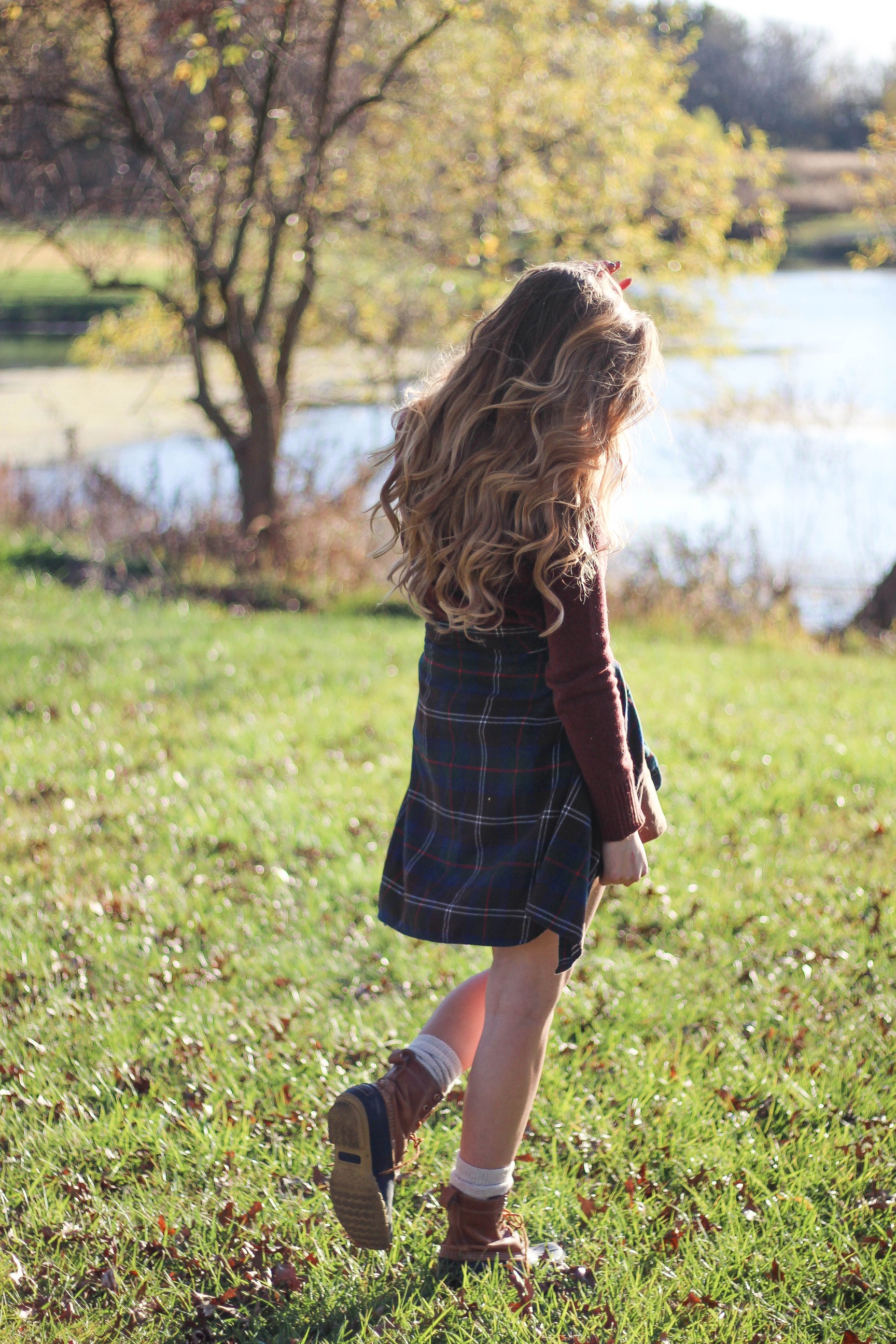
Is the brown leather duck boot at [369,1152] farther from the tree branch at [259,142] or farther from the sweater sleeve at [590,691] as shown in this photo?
the tree branch at [259,142]

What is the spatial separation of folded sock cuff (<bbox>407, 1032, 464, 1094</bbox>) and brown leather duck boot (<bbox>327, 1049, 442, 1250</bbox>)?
0.06 metres

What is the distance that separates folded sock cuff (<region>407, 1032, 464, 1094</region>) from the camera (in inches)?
82.7

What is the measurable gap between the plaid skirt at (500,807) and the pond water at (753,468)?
240 inches

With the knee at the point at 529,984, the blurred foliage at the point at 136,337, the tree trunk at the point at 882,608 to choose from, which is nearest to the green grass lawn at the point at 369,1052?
the knee at the point at 529,984

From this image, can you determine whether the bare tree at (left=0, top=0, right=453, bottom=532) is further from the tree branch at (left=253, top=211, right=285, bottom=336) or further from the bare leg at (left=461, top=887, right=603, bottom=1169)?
the bare leg at (left=461, top=887, right=603, bottom=1169)

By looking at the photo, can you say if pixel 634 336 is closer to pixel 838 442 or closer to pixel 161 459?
pixel 838 442

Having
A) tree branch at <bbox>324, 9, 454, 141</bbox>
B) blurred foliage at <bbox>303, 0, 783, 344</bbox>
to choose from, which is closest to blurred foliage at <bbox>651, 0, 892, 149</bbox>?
blurred foliage at <bbox>303, 0, 783, 344</bbox>

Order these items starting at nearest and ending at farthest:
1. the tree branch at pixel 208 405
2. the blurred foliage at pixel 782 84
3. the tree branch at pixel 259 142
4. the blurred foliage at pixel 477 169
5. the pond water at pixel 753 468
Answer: the tree branch at pixel 259 142
the blurred foliage at pixel 477 169
the tree branch at pixel 208 405
the pond water at pixel 753 468
the blurred foliage at pixel 782 84

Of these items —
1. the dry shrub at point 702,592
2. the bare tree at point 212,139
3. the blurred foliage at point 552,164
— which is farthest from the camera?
the blurred foliage at point 552,164

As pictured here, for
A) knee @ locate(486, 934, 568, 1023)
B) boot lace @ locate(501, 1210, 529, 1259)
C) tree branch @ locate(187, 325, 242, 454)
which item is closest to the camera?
knee @ locate(486, 934, 568, 1023)

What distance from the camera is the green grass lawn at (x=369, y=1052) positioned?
201 centimetres

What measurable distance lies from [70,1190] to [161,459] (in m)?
14.3

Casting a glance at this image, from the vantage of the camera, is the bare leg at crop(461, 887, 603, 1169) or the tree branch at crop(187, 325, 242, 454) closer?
the bare leg at crop(461, 887, 603, 1169)

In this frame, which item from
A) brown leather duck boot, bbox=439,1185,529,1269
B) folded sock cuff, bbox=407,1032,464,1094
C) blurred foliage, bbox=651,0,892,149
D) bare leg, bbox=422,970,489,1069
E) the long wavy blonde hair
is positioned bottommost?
brown leather duck boot, bbox=439,1185,529,1269
